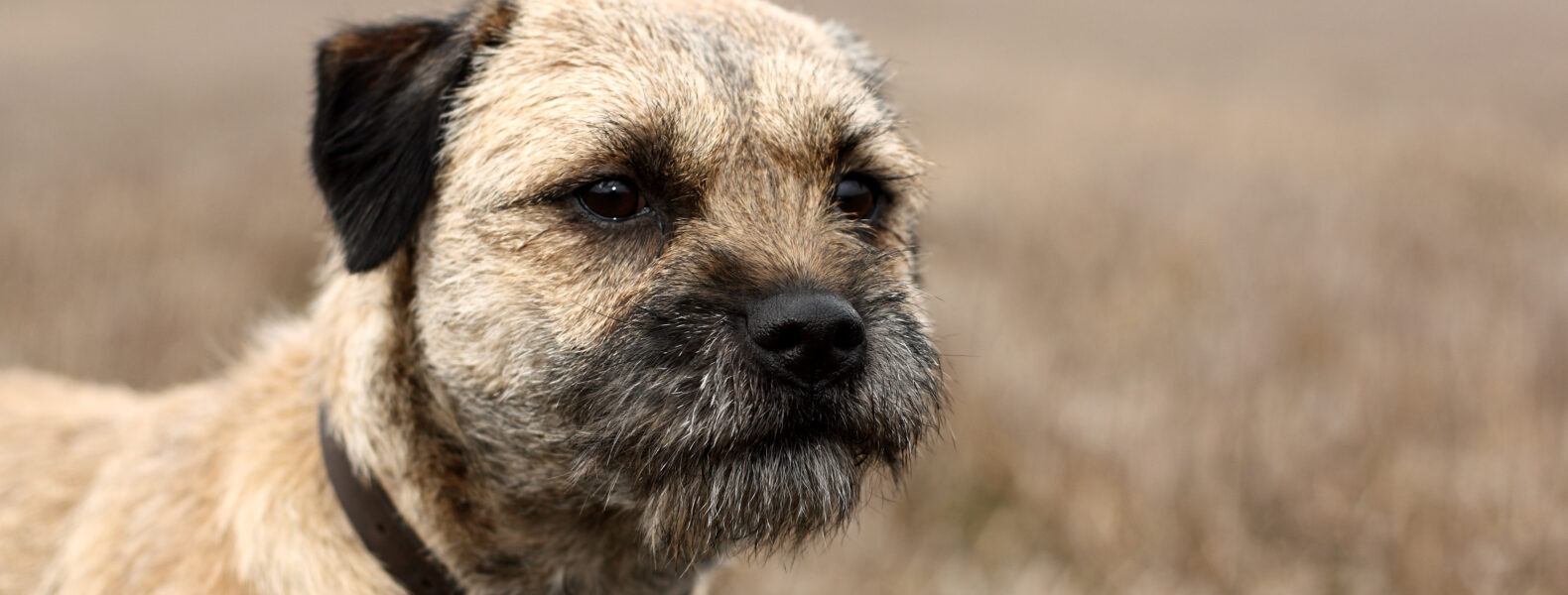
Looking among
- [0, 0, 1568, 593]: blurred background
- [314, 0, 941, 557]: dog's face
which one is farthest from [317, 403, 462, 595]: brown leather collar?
[0, 0, 1568, 593]: blurred background

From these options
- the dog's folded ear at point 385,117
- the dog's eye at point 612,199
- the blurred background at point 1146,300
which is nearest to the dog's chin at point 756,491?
the blurred background at point 1146,300

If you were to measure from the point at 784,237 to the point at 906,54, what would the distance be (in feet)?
50.1

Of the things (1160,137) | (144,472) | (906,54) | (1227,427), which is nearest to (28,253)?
(144,472)

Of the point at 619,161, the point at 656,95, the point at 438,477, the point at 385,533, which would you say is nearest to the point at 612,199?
the point at 619,161

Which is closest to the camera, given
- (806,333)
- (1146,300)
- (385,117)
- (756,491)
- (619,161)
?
(806,333)

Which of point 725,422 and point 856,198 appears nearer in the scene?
point 725,422

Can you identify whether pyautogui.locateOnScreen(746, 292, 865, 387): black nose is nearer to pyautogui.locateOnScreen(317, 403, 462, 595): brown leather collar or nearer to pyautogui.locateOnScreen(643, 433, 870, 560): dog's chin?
pyautogui.locateOnScreen(643, 433, 870, 560): dog's chin

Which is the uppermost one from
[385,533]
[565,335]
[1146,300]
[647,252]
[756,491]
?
[647,252]

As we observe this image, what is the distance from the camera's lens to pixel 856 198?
254cm

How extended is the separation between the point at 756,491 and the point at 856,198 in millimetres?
853

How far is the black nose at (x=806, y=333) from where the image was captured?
1.83m

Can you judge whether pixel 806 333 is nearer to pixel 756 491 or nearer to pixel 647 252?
pixel 756 491

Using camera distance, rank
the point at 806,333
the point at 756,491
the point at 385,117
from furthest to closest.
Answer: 1. the point at 385,117
2. the point at 756,491
3. the point at 806,333

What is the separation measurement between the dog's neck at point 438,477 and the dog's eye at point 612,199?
476 millimetres
